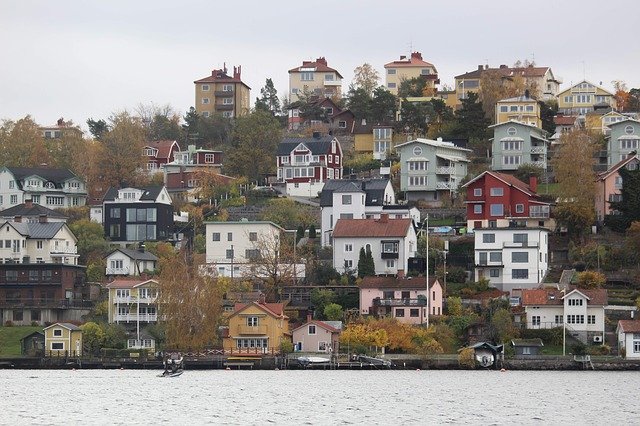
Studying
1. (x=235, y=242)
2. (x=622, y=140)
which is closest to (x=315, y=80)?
(x=622, y=140)

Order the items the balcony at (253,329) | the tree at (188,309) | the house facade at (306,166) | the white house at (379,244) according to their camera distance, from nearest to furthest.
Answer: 1. the tree at (188,309)
2. the balcony at (253,329)
3. the white house at (379,244)
4. the house facade at (306,166)

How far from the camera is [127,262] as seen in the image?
125 meters

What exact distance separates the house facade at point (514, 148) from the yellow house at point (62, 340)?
147ft

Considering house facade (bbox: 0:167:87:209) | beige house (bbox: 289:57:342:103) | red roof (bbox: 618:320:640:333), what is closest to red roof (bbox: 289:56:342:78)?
beige house (bbox: 289:57:342:103)

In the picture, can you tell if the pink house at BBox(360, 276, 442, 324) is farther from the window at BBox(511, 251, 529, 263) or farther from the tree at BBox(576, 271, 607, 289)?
the tree at BBox(576, 271, 607, 289)

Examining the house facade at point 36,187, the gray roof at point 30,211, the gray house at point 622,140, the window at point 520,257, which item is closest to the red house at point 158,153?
the house facade at point 36,187

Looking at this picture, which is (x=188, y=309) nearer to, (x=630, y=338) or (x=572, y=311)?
(x=572, y=311)

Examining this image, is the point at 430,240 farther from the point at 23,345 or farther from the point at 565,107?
the point at 565,107

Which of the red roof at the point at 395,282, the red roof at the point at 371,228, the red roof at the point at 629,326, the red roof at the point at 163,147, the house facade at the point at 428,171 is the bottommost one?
the red roof at the point at 629,326

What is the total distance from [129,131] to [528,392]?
6897cm

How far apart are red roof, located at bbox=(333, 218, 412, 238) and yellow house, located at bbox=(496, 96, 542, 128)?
3313cm

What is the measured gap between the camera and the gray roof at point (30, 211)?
138 m

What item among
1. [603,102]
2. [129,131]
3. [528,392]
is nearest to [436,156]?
[129,131]

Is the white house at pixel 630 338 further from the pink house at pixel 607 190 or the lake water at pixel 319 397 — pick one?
the pink house at pixel 607 190
